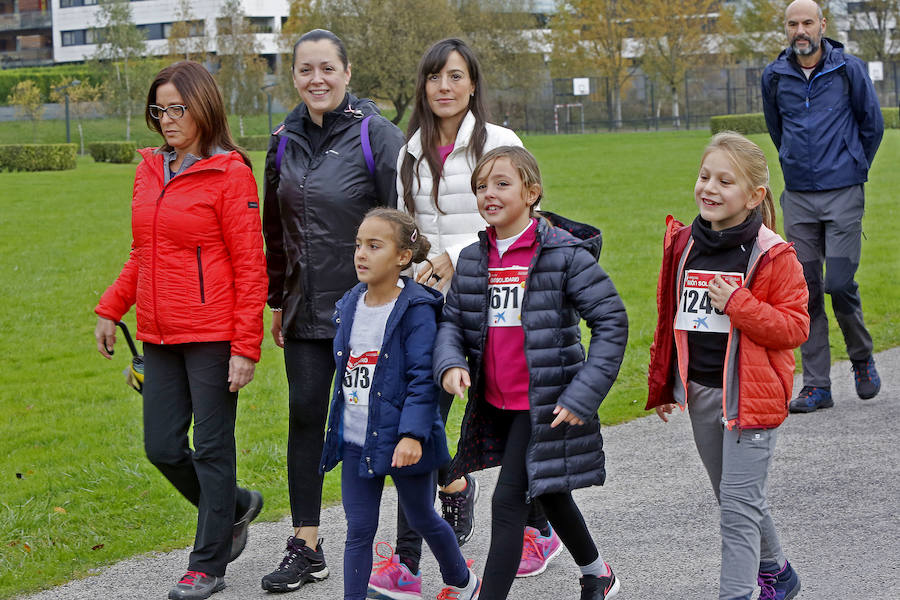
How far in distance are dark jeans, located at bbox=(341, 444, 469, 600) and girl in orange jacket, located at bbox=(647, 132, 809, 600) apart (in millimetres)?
935

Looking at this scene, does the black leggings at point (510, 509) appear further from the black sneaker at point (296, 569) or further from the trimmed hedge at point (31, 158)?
the trimmed hedge at point (31, 158)

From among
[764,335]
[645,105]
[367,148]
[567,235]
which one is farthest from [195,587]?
[645,105]

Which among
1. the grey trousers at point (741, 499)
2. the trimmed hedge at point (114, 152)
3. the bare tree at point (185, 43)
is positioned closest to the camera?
the grey trousers at point (741, 499)

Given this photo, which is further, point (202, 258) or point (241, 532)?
point (241, 532)

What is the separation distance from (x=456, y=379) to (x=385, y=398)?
364mm

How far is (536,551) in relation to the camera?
4742 mm

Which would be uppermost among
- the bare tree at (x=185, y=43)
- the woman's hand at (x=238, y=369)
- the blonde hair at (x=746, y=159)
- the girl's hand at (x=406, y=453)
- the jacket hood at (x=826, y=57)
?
the bare tree at (x=185, y=43)

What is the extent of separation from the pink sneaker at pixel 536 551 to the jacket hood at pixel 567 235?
1.36 meters

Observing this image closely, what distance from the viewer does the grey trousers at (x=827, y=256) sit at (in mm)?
7066

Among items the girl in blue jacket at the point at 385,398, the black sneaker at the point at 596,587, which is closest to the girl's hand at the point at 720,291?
the girl in blue jacket at the point at 385,398

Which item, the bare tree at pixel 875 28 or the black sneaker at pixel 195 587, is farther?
the bare tree at pixel 875 28

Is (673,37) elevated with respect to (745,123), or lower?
elevated

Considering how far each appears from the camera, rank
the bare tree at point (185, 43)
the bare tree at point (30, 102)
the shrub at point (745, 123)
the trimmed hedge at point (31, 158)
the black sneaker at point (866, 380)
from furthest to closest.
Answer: the bare tree at point (185, 43) < the bare tree at point (30, 102) < the shrub at point (745, 123) < the trimmed hedge at point (31, 158) < the black sneaker at point (866, 380)

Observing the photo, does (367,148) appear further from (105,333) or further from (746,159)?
(746,159)
